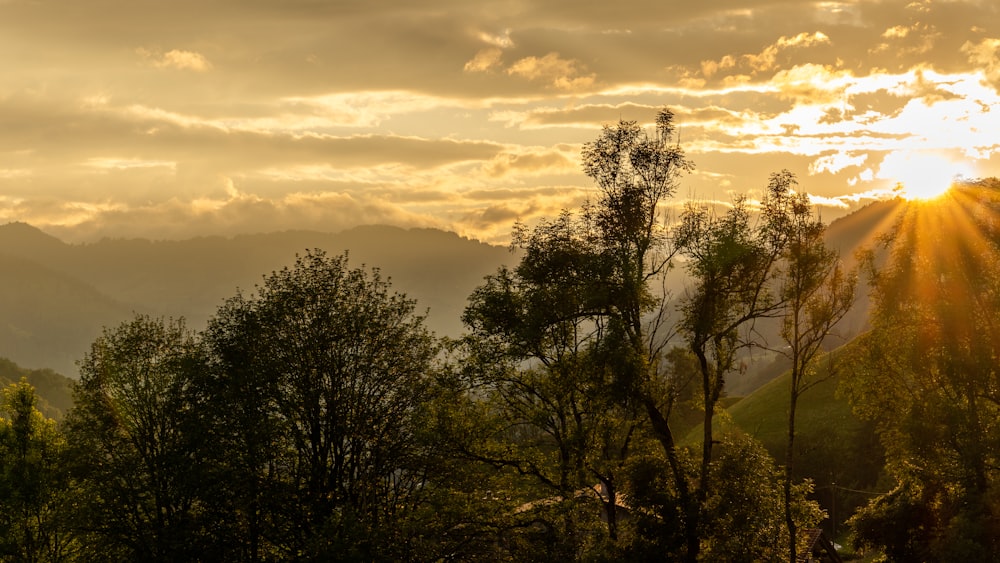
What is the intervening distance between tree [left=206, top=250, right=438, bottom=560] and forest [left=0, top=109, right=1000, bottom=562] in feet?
0.54

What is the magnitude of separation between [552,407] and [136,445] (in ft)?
100

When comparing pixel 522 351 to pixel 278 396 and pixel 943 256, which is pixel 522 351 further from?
pixel 943 256

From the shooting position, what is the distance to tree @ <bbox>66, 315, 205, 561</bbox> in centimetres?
5178

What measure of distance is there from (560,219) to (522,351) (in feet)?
25.1

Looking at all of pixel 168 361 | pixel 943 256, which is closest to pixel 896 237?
pixel 943 256

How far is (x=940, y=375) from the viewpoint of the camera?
50.9 meters

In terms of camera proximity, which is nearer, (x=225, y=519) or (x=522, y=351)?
(x=522, y=351)

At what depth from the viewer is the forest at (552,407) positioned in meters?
42.1

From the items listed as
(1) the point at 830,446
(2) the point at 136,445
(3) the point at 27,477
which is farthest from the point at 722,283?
(1) the point at 830,446

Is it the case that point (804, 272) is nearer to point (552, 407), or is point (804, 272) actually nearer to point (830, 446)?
point (552, 407)

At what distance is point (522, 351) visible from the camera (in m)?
45.8

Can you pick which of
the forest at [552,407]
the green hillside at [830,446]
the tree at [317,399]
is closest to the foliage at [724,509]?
the forest at [552,407]

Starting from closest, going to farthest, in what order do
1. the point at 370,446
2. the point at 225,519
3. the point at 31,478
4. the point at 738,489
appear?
the point at 738,489 < the point at 225,519 < the point at 370,446 < the point at 31,478

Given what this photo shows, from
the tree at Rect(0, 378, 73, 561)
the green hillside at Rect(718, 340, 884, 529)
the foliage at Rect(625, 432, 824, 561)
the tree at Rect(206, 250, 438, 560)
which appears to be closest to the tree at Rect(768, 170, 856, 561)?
the foliage at Rect(625, 432, 824, 561)
